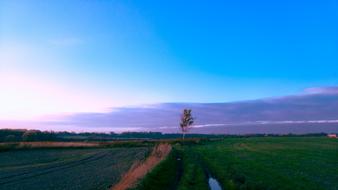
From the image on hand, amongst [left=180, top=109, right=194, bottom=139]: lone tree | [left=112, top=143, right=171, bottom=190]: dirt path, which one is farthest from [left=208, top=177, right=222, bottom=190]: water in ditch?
[left=180, top=109, right=194, bottom=139]: lone tree

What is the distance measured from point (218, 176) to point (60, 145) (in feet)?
204

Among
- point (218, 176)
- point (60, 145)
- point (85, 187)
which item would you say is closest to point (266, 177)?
point (218, 176)

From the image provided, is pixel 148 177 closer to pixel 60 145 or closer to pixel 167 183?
pixel 167 183

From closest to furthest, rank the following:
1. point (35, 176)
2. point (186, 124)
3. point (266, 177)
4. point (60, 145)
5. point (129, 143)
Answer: point (266, 177)
point (35, 176)
point (60, 145)
point (129, 143)
point (186, 124)

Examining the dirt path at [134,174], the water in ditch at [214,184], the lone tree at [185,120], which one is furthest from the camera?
the lone tree at [185,120]

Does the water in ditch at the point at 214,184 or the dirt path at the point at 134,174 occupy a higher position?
the dirt path at the point at 134,174

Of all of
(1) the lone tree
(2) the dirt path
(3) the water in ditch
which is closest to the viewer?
(2) the dirt path

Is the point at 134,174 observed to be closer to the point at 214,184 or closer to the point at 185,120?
the point at 214,184

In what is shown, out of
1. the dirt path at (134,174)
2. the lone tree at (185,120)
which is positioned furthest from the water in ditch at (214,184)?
the lone tree at (185,120)

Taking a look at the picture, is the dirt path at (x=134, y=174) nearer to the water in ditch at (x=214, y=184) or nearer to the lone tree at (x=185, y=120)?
the water in ditch at (x=214, y=184)

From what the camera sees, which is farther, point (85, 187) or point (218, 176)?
point (218, 176)

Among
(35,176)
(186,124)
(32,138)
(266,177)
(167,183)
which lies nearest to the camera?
(167,183)

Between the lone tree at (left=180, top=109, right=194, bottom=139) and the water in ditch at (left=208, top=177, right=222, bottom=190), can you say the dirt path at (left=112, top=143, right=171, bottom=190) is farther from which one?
the lone tree at (left=180, top=109, right=194, bottom=139)

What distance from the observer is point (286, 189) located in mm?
27391
